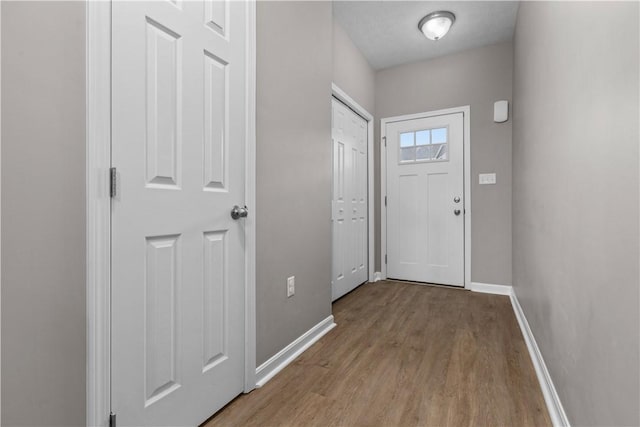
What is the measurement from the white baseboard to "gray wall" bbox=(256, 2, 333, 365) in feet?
0.11

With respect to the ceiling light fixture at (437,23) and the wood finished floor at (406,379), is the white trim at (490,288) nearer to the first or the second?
the wood finished floor at (406,379)

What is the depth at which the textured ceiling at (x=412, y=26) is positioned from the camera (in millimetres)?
2672

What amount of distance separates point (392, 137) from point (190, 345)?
3.15 metres

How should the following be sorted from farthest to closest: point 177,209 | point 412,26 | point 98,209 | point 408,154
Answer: point 408,154, point 412,26, point 177,209, point 98,209

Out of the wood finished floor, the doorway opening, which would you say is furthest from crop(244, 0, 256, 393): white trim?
the doorway opening

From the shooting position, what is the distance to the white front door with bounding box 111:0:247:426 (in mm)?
1006

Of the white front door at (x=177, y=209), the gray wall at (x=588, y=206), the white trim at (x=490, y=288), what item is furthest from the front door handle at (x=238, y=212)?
the white trim at (x=490, y=288)

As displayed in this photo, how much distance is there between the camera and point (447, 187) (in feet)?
11.3

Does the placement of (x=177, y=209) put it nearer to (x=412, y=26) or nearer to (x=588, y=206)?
(x=588, y=206)

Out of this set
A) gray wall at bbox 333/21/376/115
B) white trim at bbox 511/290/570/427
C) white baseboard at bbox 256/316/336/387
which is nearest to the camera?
white trim at bbox 511/290/570/427

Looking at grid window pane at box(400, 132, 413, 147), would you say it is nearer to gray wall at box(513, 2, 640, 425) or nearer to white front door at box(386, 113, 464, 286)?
white front door at box(386, 113, 464, 286)

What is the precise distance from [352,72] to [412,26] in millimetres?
665

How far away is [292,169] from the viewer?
185 cm

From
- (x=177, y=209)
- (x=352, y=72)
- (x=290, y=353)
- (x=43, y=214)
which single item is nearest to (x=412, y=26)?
(x=352, y=72)
